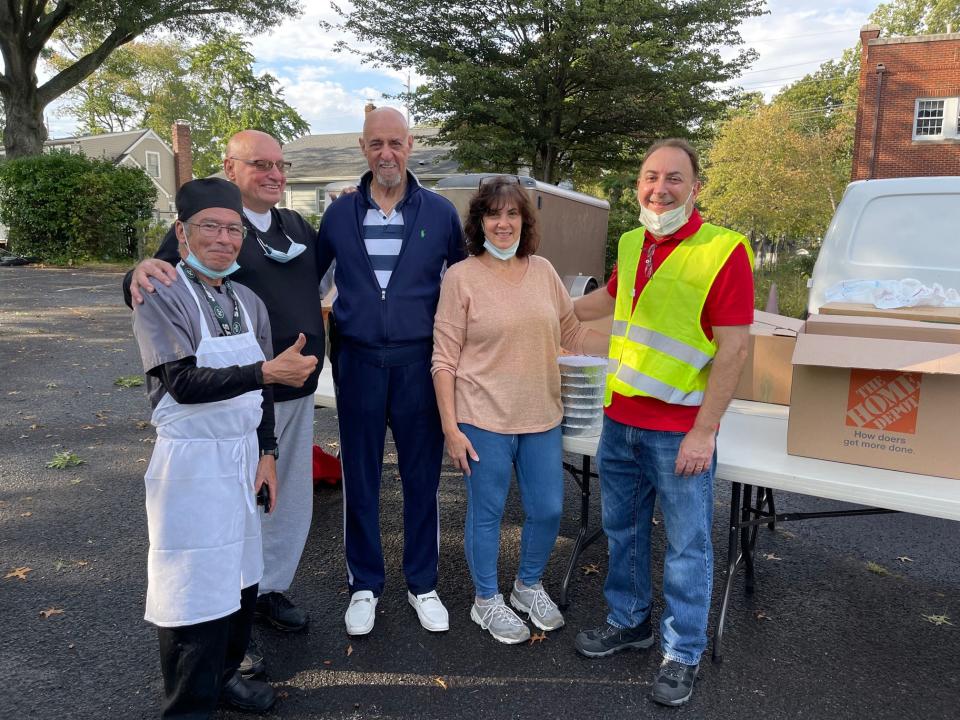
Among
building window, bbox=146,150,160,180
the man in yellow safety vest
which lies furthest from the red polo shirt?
building window, bbox=146,150,160,180

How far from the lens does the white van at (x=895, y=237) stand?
4.32 metres

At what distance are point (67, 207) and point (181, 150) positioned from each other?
18972 millimetres

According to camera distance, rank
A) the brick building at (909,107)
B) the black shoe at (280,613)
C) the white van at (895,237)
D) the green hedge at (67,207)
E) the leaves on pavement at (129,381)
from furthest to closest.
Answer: the brick building at (909,107)
the green hedge at (67,207)
the leaves on pavement at (129,381)
the white van at (895,237)
the black shoe at (280,613)

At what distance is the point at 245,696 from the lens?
253cm

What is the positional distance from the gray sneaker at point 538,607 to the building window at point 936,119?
26855 millimetres

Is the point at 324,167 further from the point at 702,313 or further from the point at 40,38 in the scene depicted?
the point at 702,313

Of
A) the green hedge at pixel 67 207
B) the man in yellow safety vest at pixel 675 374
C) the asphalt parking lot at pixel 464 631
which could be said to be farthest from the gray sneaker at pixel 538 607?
the green hedge at pixel 67 207

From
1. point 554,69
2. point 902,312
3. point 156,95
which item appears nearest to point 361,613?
point 902,312

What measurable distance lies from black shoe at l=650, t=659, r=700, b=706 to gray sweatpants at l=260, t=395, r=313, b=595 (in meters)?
1.56

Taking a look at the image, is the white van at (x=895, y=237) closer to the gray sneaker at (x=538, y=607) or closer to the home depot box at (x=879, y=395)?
the home depot box at (x=879, y=395)

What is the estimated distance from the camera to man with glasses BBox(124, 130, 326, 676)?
2738 millimetres

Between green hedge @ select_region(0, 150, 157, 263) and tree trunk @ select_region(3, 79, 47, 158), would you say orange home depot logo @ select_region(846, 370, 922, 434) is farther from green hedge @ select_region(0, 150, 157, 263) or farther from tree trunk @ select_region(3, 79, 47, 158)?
tree trunk @ select_region(3, 79, 47, 158)

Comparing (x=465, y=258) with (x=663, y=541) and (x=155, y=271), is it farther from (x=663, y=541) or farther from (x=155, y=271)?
(x=663, y=541)

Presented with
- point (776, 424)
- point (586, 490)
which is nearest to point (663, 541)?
point (586, 490)
